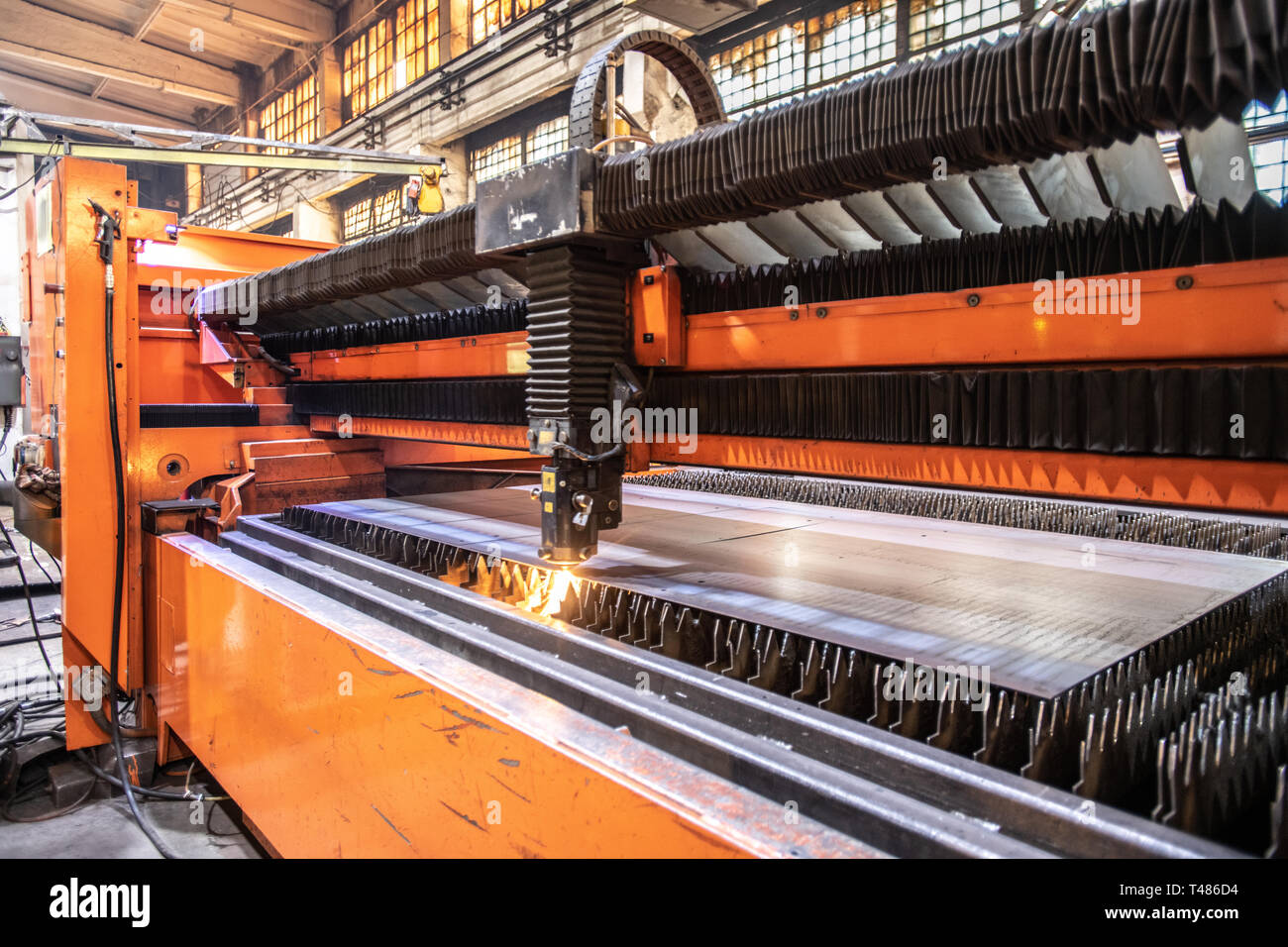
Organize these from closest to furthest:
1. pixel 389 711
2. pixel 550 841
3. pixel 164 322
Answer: pixel 550 841 < pixel 389 711 < pixel 164 322

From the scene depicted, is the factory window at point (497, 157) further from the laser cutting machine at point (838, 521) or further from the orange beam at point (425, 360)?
the laser cutting machine at point (838, 521)

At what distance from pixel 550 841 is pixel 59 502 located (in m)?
2.90

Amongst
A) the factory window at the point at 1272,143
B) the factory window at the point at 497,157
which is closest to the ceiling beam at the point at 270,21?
the factory window at the point at 497,157

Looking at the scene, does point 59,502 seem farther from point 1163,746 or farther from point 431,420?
point 1163,746

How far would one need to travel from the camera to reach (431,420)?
2717mm

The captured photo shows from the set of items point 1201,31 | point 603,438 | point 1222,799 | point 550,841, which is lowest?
point 550,841

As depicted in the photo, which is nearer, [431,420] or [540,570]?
[540,570]

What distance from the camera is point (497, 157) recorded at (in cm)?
970

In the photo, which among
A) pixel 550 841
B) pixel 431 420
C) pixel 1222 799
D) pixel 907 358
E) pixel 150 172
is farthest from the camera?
pixel 150 172

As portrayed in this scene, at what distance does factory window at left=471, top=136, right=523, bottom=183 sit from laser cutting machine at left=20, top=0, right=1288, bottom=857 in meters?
7.52

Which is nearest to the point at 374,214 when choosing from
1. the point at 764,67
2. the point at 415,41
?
the point at 415,41

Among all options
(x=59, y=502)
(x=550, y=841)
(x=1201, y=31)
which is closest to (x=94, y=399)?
(x=59, y=502)

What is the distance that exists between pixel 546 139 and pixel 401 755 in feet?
28.5

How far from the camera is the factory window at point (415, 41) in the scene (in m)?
10.6
